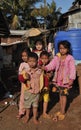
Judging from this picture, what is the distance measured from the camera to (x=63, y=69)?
5625mm

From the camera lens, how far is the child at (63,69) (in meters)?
5.56

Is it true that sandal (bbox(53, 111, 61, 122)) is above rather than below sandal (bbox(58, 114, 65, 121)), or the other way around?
above

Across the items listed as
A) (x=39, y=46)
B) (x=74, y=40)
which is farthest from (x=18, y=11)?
(x=39, y=46)

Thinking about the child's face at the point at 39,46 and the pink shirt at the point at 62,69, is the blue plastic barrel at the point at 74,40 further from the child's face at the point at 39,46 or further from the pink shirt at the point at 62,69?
the pink shirt at the point at 62,69

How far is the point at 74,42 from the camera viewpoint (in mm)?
10273

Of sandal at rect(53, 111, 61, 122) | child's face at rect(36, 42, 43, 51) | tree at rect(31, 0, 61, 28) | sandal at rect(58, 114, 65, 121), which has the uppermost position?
child's face at rect(36, 42, 43, 51)

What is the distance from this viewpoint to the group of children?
209 inches

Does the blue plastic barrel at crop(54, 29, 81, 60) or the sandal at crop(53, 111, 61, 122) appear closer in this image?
the sandal at crop(53, 111, 61, 122)

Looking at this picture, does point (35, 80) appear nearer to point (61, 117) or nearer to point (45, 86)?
point (45, 86)

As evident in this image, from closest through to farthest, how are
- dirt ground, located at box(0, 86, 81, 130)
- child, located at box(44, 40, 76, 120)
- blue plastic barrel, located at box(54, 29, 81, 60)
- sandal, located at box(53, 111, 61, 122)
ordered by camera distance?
dirt ground, located at box(0, 86, 81, 130) < sandal, located at box(53, 111, 61, 122) < child, located at box(44, 40, 76, 120) < blue plastic barrel, located at box(54, 29, 81, 60)

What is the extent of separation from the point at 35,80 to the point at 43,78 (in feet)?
0.56

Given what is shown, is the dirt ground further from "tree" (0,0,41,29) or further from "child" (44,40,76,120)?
"tree" (0,0,41,29)

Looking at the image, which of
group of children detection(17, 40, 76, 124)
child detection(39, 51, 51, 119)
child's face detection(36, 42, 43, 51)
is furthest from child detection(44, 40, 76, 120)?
child's face detection(36, 42, 43, 51)

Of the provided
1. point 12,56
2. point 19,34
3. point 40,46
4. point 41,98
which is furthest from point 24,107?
point 19,34
